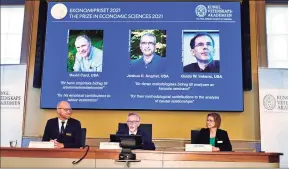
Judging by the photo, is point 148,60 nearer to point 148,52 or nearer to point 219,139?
point 148,52

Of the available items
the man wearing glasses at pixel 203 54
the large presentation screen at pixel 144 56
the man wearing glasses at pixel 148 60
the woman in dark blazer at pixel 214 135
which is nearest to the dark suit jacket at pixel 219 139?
the woman in dark blazer at pixel 214 135

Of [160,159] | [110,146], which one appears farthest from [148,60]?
[160,159]

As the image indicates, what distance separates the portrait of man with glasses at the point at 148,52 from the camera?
4910 millimetres

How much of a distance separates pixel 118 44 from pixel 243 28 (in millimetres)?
1755

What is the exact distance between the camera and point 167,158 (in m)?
3.04

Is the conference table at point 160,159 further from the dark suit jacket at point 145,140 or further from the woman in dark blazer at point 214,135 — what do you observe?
the woman in dark blazer at point 214,135

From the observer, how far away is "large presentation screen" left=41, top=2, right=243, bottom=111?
4801 mm

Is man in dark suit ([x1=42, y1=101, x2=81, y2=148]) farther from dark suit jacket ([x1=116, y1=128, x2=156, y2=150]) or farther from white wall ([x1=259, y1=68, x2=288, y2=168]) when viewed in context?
white wall ([x1=259, y1=68, x2=288, y2=168])

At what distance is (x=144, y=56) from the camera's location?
4969 mm

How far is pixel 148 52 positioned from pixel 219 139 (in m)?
1.69

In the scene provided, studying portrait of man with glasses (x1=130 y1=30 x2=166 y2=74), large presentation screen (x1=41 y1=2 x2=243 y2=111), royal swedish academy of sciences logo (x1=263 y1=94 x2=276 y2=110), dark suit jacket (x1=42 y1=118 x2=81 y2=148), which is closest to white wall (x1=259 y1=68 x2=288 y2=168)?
royal swedish academy of sciences logo (x1=263 y1=94 x2=276 y2=110)

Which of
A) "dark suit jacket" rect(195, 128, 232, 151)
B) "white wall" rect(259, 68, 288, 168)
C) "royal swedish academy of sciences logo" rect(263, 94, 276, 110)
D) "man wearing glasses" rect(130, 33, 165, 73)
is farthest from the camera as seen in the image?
"man wearing glasses" rect(130, 33, 165, 73)

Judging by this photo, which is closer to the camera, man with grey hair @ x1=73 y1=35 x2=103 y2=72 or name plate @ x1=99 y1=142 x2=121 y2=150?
name plate @ x1=99 y1=142 x2=121 y2=150

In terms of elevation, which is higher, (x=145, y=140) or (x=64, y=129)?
(x=64, y=129)
